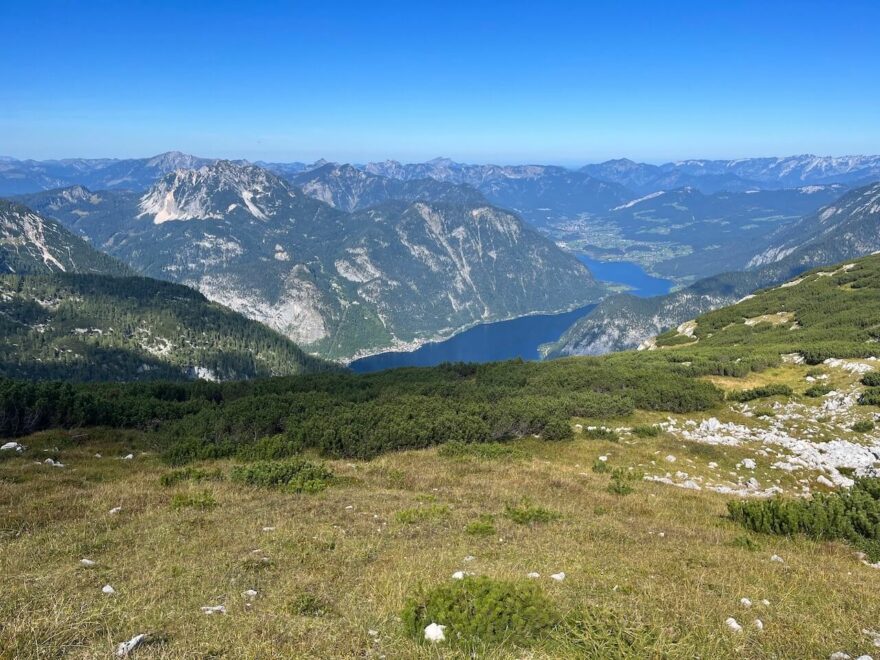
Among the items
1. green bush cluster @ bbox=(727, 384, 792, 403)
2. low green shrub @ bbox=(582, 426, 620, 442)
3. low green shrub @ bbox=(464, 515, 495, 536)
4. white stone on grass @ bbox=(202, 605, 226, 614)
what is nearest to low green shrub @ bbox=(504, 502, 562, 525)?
low green shrub @ bbox=(464, 515, 495, 536)

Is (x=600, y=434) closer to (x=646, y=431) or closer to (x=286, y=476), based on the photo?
(x=646, y=431)

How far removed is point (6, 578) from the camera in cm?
1005

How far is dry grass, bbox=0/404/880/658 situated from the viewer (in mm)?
7598

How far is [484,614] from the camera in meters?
8.20

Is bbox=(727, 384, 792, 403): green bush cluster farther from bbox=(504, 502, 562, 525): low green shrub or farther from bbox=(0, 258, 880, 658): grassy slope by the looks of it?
bbox=(504, 502, 562, 525): low green shrub

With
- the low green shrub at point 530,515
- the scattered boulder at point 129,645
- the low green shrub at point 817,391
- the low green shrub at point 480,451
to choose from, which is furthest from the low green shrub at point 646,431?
the scattered boulder at point 129,645

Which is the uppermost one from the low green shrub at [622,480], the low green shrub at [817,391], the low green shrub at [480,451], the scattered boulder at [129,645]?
the scattered boulder at [129,645]

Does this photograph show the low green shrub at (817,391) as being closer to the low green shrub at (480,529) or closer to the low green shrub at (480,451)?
the low green shrub at (480,451)

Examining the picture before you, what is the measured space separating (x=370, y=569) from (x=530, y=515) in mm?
7227

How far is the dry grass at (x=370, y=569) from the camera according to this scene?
7598mm

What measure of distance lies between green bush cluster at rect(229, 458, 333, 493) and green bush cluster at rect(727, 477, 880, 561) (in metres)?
16.2

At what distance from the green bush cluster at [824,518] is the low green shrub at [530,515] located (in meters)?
6.62

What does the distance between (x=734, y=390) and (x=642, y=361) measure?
2340cm

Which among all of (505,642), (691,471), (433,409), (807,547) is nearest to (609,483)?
(691,471)
